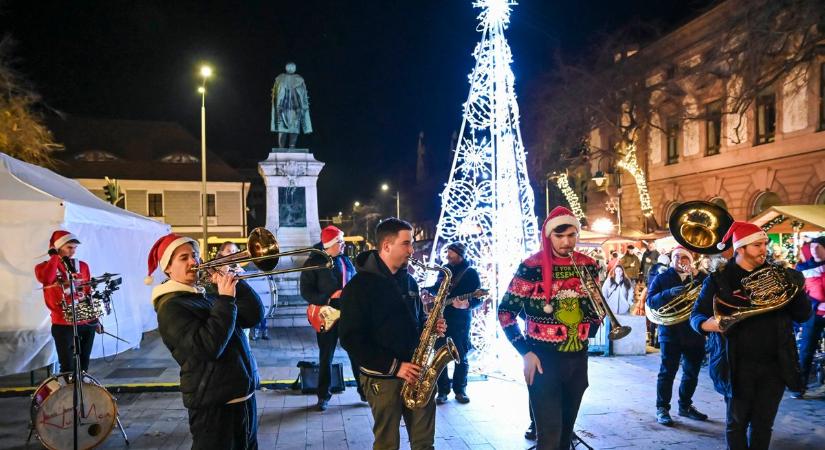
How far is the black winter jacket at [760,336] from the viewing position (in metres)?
4.14

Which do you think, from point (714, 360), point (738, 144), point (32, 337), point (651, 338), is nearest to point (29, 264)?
point (32, 337)

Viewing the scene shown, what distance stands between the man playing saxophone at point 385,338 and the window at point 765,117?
23.5 meters

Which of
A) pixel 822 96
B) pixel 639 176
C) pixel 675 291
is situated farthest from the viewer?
pixel 639 176

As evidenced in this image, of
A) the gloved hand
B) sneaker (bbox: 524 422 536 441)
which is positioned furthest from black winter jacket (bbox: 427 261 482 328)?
the gloved hand

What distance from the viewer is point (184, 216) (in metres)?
42.1

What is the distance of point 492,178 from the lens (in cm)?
796

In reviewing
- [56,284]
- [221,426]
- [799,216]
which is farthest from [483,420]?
[799,216]

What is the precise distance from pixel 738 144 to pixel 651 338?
55.0 ft

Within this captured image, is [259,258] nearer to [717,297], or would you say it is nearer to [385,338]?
[385,338]

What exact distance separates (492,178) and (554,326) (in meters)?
4.06

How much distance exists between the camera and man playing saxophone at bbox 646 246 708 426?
19.9 feet

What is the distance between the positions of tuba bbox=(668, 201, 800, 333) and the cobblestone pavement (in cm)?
120

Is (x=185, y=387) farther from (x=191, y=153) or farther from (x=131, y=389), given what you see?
(x=191, y=153)

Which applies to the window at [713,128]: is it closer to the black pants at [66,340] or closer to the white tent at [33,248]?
the white tent at [33,248]
